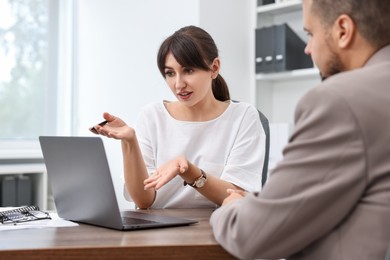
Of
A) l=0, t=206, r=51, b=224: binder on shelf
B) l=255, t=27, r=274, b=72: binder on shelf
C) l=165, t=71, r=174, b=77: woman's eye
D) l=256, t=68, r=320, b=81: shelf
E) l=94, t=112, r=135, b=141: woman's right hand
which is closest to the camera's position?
l=0, t=206, r=51, b=224: binder on shelf

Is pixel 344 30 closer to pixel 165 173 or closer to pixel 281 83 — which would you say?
pixel 165 173

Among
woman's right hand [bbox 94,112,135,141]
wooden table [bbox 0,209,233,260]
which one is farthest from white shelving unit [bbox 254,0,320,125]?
wooden table [bbox 0,209,233,260]

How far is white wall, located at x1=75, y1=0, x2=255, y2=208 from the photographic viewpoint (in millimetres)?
3738

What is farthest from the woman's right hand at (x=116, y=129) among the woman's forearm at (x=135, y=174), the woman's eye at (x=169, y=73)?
the woman's eye at (x=169, y=73)

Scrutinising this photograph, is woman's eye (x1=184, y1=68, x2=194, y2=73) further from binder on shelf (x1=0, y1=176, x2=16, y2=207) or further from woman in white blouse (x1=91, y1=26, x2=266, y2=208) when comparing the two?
binder on shelf (x1=0, y1=176, x2=16, y2=207)

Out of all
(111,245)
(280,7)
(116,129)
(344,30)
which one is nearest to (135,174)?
(116,129)

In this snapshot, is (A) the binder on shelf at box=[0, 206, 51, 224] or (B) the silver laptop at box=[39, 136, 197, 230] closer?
(B) the silver laptop at box=[39, 136, 197, 230]

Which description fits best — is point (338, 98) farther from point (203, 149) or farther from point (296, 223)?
point (203, 149)

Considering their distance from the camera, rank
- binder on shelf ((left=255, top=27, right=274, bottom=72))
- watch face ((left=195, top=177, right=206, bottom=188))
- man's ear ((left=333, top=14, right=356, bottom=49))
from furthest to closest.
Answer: binder on shelf ((left=255, top=27, right=274, bottom=72)) → watch face ((left=195, top=177, right=206, bottom=188)) → man's ear ((left=333, top=14, right=356, bottom=49))

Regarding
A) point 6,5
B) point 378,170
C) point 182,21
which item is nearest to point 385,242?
point 378,170

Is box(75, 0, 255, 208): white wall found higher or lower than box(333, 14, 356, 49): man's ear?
higher

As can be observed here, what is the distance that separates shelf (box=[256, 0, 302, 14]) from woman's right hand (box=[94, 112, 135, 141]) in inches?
89.2

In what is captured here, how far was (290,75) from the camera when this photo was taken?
12.2ft

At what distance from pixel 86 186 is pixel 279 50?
2475 mm
